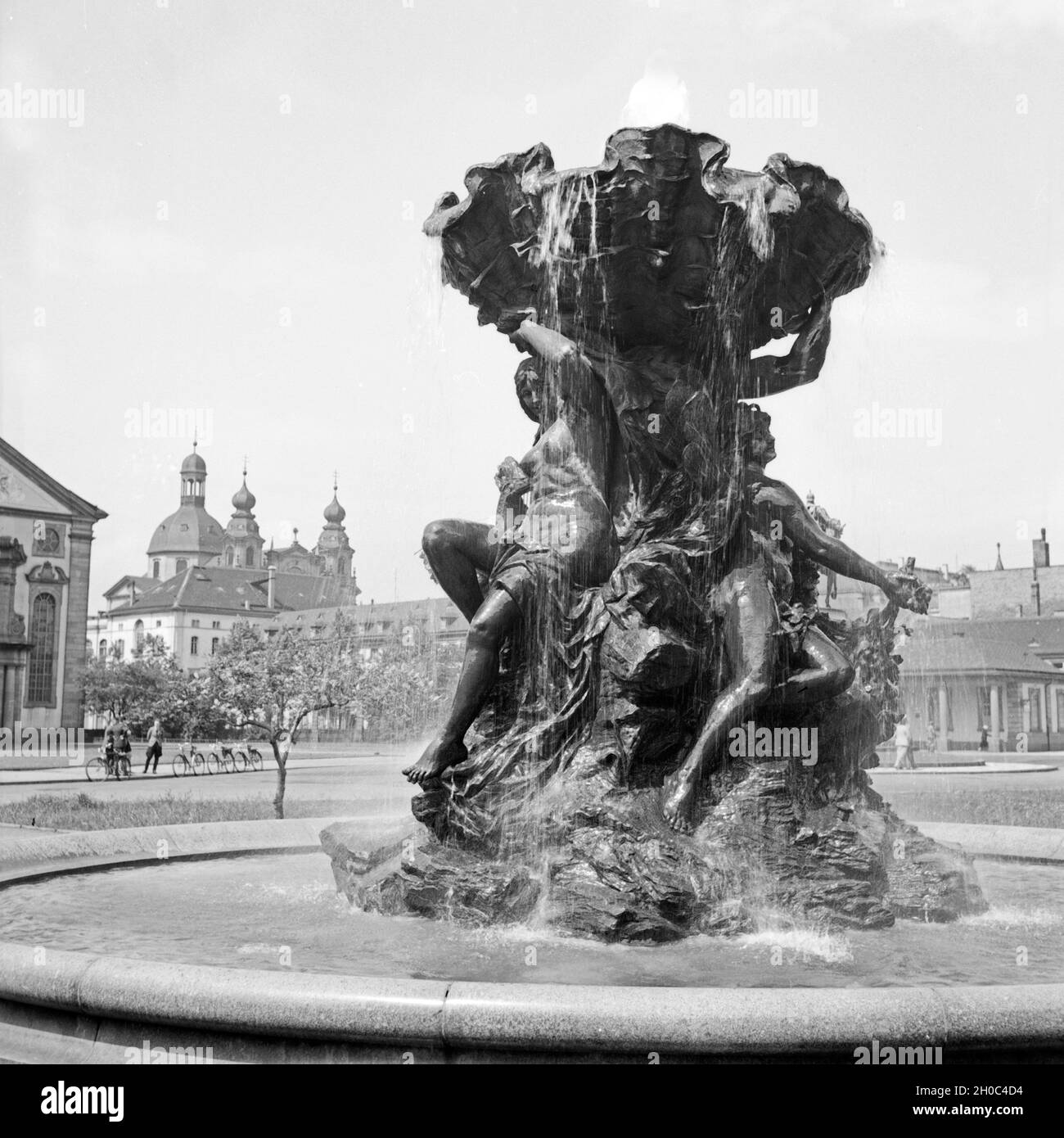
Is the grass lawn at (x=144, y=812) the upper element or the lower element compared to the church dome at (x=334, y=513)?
lower

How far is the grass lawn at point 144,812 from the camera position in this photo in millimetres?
13758

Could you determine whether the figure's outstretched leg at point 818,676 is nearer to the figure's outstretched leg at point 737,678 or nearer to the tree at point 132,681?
the figure's outstretched leg at point 737,678

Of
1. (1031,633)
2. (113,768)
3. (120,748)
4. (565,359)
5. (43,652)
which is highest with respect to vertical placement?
(1031,633)

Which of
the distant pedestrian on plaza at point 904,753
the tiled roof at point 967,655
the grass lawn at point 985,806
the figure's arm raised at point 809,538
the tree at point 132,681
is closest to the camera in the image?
the figure's arm raised at point 809,538

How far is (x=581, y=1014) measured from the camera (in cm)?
406

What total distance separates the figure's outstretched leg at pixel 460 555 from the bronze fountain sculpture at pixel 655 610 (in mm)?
19

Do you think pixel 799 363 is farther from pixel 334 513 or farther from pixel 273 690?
pixel 334 513

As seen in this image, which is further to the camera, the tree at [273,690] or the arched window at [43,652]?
the arched window at [43,652]

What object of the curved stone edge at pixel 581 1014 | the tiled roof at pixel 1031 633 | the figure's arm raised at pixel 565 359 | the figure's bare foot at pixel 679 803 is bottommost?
the curved stone edge at pixel 581 1014

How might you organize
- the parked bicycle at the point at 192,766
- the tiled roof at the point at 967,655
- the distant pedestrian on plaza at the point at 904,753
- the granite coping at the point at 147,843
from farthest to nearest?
the tiled roof at the point at 967,655, the parked bicycle at the point at 192,766, the distant pedestrian on plaza at the point at 904,753, the granite coping at the point at 147,843

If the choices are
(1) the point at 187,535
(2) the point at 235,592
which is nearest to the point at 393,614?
(2) the point at 235,592

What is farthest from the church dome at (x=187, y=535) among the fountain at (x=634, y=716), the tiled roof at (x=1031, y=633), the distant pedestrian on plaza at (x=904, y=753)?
the fountain at (x=634, y=716)

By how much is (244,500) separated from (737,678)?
18505cm
